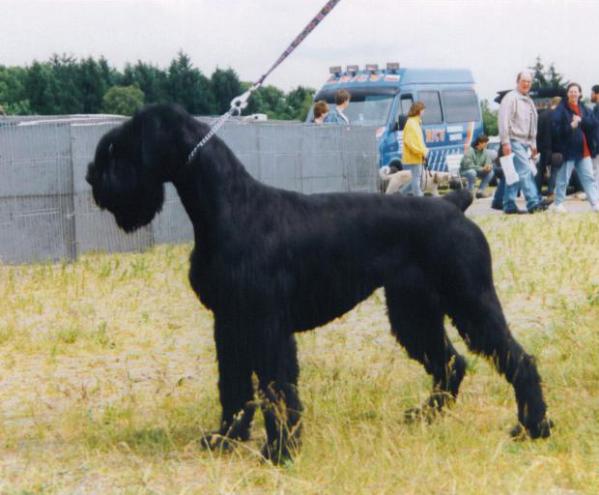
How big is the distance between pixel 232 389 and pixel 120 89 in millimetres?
77709

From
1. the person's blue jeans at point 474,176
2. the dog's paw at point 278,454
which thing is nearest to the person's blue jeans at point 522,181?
the person's blue jeans at point 474,176

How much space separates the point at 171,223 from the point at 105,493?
369 inches

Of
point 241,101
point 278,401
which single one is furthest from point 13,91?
point 278,401

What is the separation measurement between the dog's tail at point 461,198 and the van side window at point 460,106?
68.0 ft

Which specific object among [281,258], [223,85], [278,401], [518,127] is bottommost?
[278,401]

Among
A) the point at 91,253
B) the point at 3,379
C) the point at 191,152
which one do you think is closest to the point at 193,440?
the point at 191,152

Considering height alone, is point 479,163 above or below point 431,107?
below

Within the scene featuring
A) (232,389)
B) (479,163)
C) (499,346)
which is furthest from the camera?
(479,163)

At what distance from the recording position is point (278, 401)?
416 centimetres

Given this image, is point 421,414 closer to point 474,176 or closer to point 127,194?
point 127,194

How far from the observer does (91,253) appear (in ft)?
38.2

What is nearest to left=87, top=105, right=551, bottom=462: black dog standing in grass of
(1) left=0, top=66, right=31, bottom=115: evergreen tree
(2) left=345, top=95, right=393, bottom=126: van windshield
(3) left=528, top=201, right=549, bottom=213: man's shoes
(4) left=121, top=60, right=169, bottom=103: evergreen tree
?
(3) left=528, top=201, right=549, bottom=213: man's shoes

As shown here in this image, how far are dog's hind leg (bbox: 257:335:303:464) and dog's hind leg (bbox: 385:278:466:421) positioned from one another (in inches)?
27.1

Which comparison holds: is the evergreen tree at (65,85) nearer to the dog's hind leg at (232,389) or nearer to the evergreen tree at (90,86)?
the evergreen tree at (90,86)
